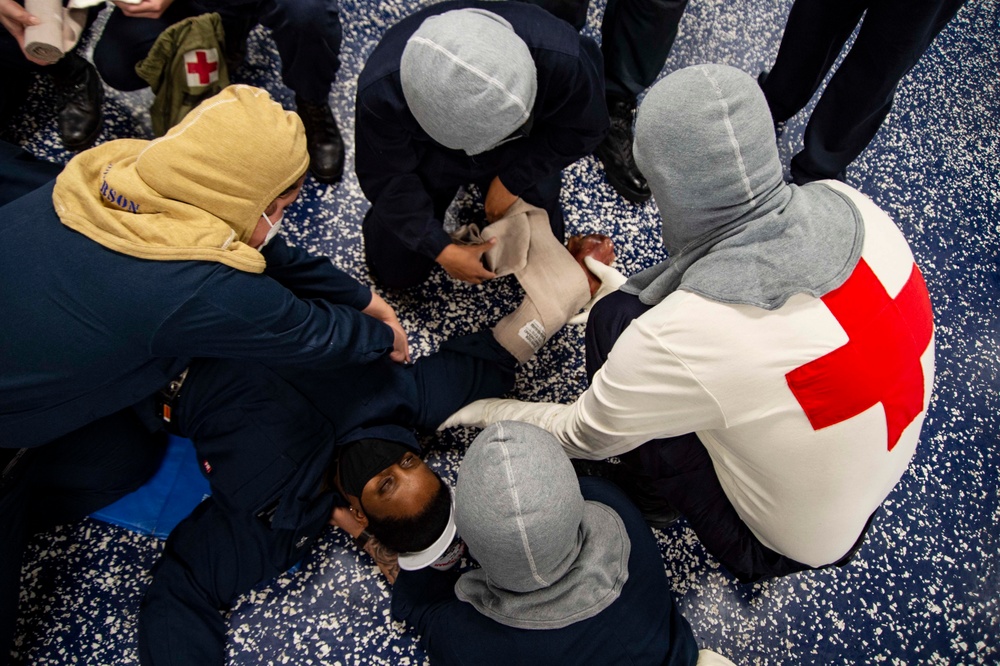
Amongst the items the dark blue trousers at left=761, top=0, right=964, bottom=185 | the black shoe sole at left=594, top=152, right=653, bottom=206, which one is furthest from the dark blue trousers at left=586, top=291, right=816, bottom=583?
the dark blue trousers at left=761, top=0, right=964, bottom=185

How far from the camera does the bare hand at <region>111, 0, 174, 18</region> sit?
1.35 metres

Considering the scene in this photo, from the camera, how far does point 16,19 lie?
1.28m

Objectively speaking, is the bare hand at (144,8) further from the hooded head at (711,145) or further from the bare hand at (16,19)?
the hooded head at (711,145)

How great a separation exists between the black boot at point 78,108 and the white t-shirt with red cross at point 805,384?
140cm

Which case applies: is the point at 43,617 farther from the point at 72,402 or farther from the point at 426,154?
the point at 426,154

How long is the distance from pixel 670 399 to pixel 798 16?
1.04 metres

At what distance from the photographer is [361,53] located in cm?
167

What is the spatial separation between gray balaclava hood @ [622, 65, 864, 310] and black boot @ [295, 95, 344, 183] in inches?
35.3

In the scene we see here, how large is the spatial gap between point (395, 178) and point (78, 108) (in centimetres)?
91

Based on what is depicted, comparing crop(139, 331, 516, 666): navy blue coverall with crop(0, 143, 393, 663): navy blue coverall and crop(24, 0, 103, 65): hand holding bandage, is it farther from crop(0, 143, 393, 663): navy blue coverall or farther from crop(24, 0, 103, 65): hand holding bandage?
crop(24, 0, 103, 65): hand holding bandage

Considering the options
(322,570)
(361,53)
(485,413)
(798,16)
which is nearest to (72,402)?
(322,570)

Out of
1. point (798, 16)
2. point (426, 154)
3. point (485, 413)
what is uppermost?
point (798, 16)

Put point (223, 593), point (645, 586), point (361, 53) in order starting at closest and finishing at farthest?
point (645, 586) < point (223, 593) < point (361, 53)

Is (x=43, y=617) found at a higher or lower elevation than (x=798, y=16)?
lower
